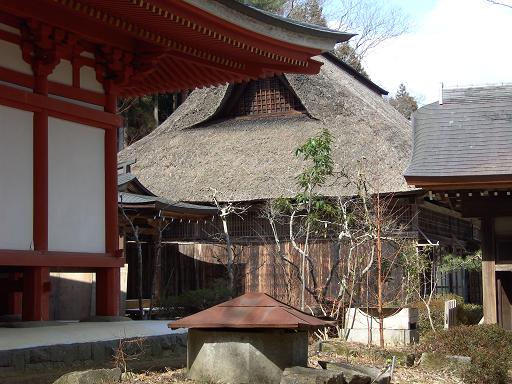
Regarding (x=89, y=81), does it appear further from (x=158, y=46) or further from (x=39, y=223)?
(x=39, y=223)

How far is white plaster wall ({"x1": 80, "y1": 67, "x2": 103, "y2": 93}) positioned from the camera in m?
10.8

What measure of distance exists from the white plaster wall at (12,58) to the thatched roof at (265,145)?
42.7 ft

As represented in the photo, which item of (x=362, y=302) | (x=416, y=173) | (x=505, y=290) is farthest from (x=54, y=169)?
(x=362, y=302)

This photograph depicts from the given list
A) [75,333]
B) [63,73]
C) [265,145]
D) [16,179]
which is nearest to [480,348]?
[75,333]

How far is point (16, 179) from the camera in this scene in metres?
9.62

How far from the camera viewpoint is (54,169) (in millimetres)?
10172

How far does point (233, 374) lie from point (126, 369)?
184cm

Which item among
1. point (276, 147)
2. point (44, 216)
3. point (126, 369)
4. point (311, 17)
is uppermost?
point (311, 17)

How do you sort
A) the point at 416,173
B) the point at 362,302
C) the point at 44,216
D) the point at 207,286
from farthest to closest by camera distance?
1. the point at 207,286
2. the point at 362,302
3. the point at 416,173
4. the point at 44,216

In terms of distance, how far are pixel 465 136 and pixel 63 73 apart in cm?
768

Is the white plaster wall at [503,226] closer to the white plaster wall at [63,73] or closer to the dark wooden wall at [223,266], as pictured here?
the dark wooden wall at [223,266]

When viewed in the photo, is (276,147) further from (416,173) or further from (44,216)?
(44,216)

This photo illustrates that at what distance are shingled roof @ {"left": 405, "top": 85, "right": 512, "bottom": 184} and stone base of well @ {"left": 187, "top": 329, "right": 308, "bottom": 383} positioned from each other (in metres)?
6.89

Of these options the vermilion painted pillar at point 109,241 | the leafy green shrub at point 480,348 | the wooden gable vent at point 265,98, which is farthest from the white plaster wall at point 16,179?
the wooden gable vent at point 265,98
